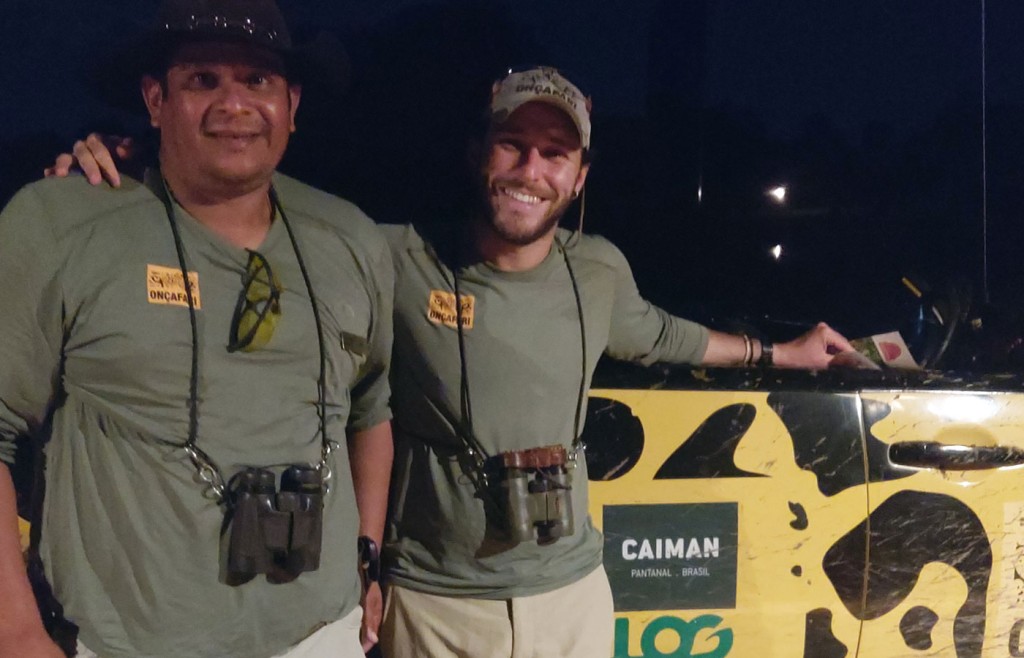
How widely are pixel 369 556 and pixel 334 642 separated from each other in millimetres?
220

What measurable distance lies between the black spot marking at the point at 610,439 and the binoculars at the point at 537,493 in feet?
0.72

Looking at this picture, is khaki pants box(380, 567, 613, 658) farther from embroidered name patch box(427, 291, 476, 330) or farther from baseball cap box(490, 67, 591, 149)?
baseball cap box(490, 67, 591, 149)

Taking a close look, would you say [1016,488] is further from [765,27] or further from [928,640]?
[765,27]

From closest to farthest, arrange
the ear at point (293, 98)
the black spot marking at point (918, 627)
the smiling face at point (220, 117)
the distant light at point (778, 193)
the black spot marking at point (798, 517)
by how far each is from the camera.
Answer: the smiling face at point (220, 117) → the ear at point (293, 98) → the black spot marking at point (798, 517) → the black spot marking at point (918, 627) → the distant light at point (778, 193)

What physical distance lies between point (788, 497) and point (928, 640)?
55 cm

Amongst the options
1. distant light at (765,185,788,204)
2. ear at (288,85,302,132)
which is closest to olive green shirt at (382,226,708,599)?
ear at (288,85,302,132)

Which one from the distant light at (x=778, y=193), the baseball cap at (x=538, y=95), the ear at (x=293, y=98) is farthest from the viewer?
the distant light at (x=778, y=193)

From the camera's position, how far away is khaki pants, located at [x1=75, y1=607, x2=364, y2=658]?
1.49 m

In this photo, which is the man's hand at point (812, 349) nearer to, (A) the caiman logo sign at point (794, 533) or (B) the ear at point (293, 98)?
(A) the caiman logo sign at point (794, 533)

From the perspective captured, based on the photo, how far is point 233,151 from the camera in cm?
145

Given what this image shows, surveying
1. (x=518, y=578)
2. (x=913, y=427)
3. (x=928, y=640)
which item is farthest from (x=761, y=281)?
(x=518, y=578)

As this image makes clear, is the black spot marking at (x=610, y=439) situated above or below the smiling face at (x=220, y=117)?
below

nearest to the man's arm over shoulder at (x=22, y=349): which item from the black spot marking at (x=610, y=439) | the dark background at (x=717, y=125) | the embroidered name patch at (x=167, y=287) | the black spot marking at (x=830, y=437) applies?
the embroidered name patch at (x=167, y=287)

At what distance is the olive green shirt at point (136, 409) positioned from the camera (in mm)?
1352
